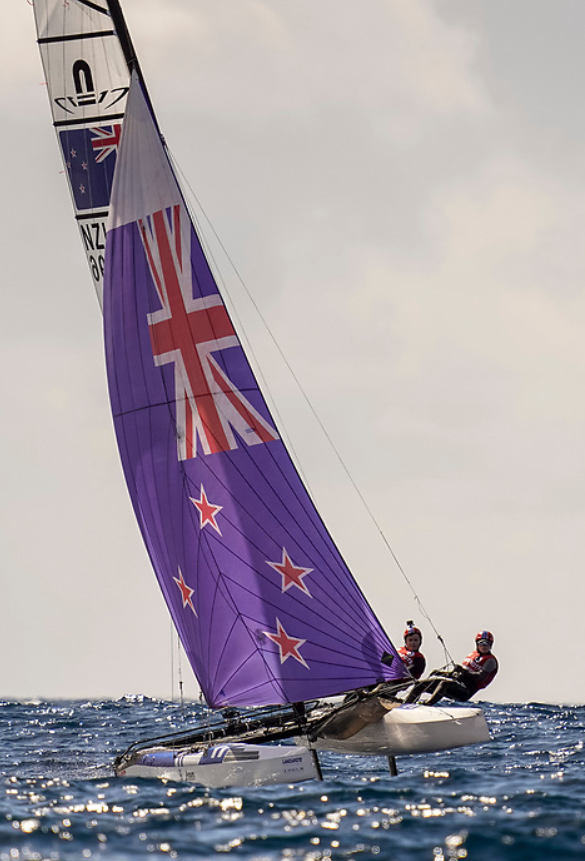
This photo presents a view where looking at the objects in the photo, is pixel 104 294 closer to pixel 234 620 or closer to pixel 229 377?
pixel 229 377

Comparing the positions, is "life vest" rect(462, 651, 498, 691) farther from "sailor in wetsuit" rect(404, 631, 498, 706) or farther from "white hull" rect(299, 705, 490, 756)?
"white hull" rect(299, 705, 490, 756)

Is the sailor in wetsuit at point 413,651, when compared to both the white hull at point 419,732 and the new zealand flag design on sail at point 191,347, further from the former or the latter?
the new zealand flag design on sail at point 191,347

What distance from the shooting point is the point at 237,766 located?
1373 centimetres

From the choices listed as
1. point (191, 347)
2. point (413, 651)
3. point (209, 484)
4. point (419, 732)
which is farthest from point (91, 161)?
point (419, 732)

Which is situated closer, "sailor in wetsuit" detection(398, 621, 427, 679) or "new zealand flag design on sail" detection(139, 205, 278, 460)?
"new zealand flag design on sail" detection(139, 205, 278, 460)

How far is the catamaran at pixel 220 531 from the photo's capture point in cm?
1463

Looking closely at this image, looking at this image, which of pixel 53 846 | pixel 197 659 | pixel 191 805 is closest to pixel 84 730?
pixel 197 659

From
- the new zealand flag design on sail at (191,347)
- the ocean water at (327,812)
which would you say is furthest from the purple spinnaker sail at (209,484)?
the ocean water at (327,812)

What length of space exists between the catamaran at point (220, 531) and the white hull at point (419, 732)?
2 centimetres

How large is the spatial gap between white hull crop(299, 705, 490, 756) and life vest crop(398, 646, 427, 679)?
2.72 m

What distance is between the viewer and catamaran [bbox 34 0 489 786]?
14.6 m

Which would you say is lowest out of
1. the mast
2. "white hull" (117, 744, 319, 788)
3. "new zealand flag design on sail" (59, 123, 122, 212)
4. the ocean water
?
the ocean water

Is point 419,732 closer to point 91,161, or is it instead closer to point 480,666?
point 480,666

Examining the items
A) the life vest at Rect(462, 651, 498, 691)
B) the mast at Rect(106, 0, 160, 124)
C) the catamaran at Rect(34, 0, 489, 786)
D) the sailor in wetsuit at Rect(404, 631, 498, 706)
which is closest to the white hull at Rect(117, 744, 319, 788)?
the catamaran at Rect(34, 0, 489, 786)
